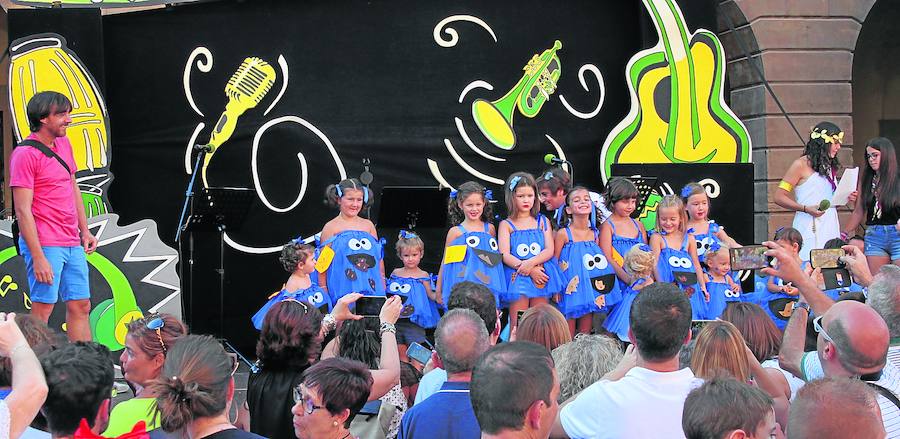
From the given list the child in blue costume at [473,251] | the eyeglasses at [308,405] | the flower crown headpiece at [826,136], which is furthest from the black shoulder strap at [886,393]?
the flower crown headpiece at [826,136]

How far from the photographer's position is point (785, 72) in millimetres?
10422

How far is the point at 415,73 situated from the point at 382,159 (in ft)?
2.84

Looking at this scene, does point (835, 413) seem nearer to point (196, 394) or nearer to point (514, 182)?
point (196, 394)

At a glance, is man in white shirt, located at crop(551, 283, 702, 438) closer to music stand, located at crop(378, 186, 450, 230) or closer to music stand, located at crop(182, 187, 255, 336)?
music stand, located at crop(378, 186, 450, 230)

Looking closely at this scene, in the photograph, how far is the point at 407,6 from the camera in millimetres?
9711

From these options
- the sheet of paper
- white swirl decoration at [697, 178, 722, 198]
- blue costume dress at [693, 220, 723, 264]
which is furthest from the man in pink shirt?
the sheet of paper

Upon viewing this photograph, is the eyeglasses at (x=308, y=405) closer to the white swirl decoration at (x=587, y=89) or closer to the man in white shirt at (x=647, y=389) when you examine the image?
the man in white shirt at (x=647, y=389)

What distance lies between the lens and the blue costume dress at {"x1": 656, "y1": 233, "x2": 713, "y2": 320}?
26.7 ft

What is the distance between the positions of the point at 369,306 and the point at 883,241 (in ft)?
16.9

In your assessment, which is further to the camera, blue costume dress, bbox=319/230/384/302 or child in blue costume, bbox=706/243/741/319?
child in blue costume, bbox=706/243/741/319

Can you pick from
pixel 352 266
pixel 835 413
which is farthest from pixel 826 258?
pixel 352 266

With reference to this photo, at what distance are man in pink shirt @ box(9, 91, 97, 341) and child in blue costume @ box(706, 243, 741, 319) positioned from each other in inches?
182

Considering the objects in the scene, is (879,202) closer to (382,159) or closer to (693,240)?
(693,240)

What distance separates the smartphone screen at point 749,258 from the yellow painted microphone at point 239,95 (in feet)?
19.0
